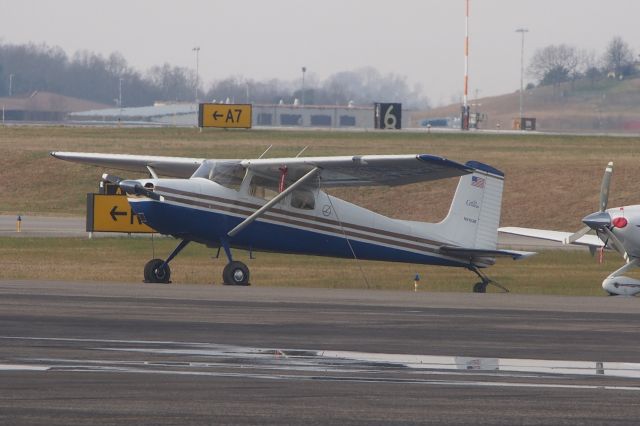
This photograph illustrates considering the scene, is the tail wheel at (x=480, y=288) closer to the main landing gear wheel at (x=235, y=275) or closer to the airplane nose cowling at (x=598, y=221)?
the airplane nose cowling at (x=598, y=221)

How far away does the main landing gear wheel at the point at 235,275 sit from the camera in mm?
21359

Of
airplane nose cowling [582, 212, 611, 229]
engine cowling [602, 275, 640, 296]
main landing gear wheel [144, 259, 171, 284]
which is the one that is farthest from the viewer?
airplane nose cowling [582, 212, 611, 229]

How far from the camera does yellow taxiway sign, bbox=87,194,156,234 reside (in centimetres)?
3003

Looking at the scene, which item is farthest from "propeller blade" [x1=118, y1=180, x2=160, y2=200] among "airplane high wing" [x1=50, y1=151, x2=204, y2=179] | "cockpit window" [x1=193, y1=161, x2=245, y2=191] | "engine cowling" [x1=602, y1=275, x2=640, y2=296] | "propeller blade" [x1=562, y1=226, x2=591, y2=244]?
"propeller blade" [x1=562, y1=226, x2=591, y2=244]

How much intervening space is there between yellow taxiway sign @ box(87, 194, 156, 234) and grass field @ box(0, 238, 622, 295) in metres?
0.72

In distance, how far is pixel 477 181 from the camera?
78.6ft

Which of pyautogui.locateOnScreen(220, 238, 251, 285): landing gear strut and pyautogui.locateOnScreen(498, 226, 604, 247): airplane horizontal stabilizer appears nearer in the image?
pyautogui.locateOnScreen(220, 238, 251, 285): landing gear strut

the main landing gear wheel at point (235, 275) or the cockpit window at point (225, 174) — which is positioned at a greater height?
the cockpit window at point (225, 174)

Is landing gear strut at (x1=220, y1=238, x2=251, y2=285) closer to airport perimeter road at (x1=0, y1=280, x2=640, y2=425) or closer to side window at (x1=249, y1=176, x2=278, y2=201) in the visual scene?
side window at (x1=249, y1=176, x2=278, y2=201)

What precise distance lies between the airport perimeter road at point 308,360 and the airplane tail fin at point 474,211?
6135mm

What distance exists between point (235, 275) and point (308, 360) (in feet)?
33.1

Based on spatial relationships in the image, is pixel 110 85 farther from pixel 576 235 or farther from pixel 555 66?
pixel 576 235

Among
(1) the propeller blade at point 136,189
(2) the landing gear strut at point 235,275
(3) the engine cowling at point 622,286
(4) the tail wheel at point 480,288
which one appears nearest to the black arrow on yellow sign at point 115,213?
(1) the propeller blade at point 136,189

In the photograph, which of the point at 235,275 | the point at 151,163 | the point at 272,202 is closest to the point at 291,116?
the point at 151,163
